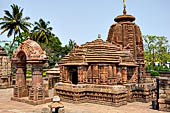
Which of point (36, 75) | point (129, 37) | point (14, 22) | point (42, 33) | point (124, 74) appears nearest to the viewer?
point (36, 75)

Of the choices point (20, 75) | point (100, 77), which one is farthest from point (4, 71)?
point (100, 77)

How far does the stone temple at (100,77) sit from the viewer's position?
43.6 feet

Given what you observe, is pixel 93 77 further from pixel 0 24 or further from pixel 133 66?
pixel 0 24

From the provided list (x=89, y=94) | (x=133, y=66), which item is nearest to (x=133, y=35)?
(x=133, y=66)

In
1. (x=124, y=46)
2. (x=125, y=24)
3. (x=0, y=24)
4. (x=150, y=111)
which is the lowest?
(x=150, y=111)

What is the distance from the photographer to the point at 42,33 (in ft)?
148

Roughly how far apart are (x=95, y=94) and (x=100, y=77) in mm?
1249

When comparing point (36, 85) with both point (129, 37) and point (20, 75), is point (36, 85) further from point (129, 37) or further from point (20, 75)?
point (129, 37)

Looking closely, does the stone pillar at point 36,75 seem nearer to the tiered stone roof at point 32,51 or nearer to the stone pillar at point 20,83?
the tiered stone roof at point 32,51

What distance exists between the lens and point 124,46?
55.3ft

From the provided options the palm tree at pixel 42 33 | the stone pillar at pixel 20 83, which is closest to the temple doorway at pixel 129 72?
the stone pillar at pixel 20 83

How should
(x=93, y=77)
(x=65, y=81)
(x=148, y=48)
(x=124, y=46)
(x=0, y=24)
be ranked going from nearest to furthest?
1. (x=93, y=77)
2. (x=65, y=81)
3. (x=124, y=46)
4. (x=0, y=24)
5. (x=148, y=48)

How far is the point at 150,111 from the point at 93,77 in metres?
4.63

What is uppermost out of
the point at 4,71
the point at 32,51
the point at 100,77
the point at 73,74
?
the point at 32,51
